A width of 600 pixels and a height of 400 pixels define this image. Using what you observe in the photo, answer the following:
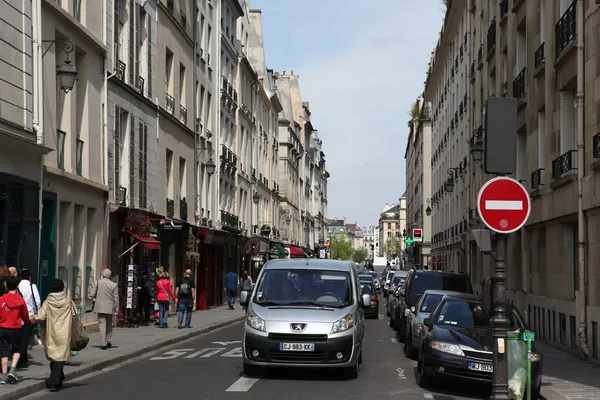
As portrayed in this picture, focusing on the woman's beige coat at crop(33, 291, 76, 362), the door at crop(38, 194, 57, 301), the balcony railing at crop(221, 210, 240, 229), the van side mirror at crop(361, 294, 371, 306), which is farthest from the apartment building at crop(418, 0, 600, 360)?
the balcony railing at crop(221, 210, 240, 229)

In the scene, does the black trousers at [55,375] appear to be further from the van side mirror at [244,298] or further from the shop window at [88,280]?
the shop window at [88,280]

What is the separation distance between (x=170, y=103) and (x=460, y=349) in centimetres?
2261

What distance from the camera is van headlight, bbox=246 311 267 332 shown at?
14.0 metres

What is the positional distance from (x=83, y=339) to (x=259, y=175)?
46.9 meters

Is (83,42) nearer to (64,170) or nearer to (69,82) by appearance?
(64,170)

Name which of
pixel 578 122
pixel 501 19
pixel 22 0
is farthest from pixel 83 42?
pixel 501 19

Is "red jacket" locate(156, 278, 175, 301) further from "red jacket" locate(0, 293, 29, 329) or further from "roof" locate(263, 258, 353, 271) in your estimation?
"red jacket" locate(0, 293, 29, 329)

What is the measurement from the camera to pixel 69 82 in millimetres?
18531

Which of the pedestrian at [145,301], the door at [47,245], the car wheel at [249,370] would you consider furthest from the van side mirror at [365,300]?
the pedestrian at [145,301]

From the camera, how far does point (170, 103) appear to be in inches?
1339

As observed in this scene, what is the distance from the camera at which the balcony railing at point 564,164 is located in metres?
20.3

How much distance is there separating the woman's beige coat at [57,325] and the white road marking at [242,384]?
2.40 meters

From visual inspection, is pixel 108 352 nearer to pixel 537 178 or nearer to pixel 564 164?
pixel 564 164

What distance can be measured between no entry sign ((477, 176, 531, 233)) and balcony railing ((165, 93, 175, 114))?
24235 millimetres
